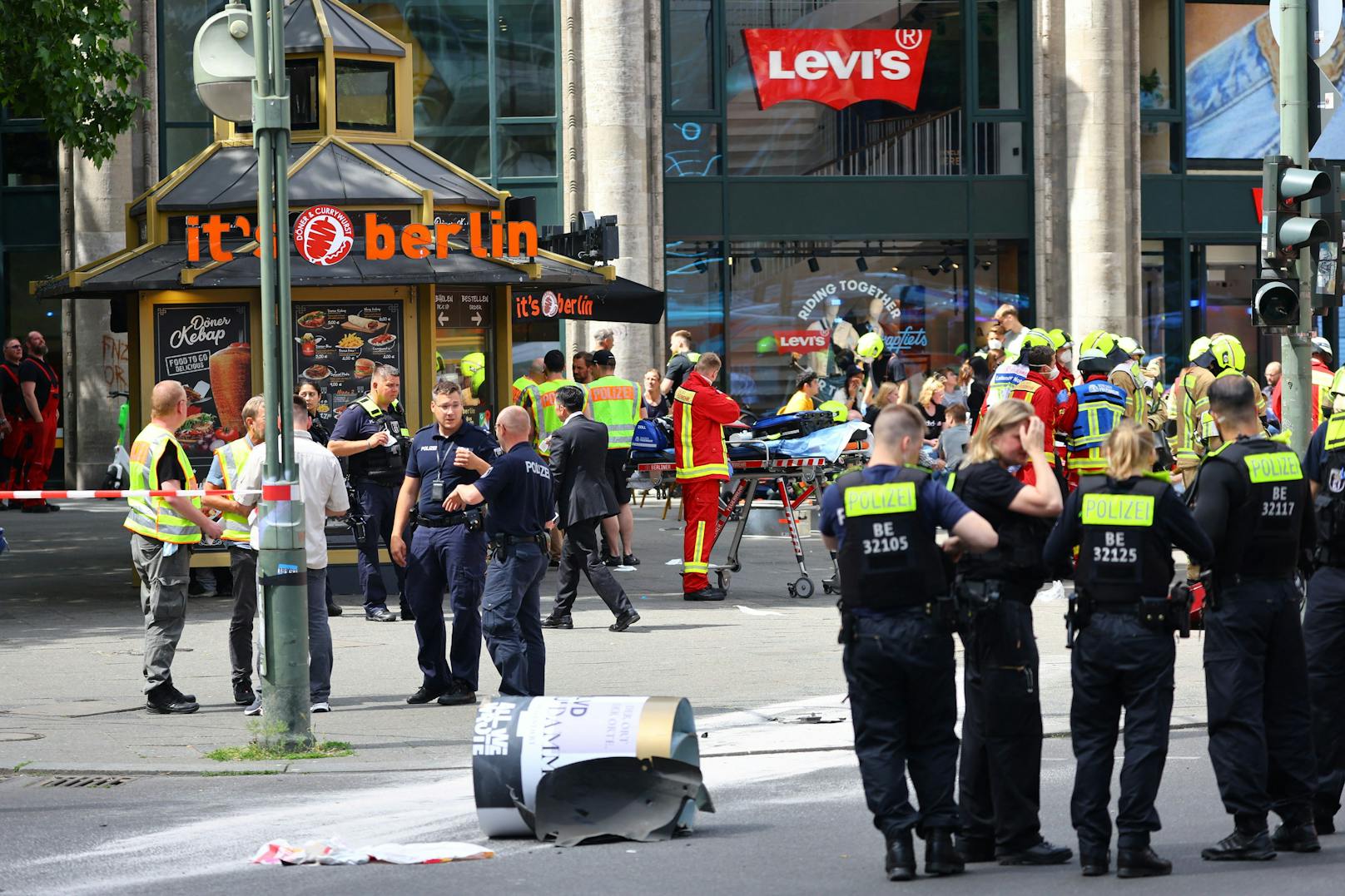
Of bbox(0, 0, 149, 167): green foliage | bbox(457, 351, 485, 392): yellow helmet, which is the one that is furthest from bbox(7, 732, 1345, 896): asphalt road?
bbox(0, 0, 149, 167): green foliage

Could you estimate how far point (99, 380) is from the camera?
82.5 ft

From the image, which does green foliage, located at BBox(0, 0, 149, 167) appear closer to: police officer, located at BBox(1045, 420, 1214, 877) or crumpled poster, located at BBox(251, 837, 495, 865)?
crumpled poster, located at BBox(251, 837, 495, 865)

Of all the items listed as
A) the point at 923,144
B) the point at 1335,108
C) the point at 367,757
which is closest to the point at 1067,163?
the point at 923,144

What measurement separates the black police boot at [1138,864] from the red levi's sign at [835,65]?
20548mm

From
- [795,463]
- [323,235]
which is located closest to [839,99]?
[795,463]

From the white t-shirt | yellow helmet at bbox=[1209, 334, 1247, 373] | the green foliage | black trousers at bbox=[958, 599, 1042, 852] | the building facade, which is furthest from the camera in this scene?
the building facade

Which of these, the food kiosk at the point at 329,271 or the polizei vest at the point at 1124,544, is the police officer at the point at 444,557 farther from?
the polizei vest at the point at 1124,544

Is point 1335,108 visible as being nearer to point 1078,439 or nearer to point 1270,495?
point 1078,439

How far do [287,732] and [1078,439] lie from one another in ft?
24.7

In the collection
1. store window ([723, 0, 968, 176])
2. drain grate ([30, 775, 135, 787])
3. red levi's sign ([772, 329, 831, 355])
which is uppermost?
store window ([723, 0, 968, 176])

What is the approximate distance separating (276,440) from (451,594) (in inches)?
78.2

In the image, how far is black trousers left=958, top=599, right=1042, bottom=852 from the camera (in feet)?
23.2

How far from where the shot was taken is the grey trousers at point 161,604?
10930mm

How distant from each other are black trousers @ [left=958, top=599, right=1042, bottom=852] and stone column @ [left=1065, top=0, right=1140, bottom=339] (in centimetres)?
2025
